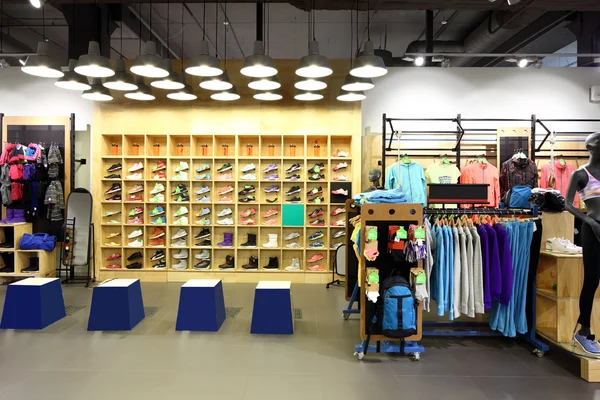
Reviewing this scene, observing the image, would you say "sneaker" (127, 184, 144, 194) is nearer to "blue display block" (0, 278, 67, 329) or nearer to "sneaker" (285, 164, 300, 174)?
"sneaker" (285, 164, 300, 174)

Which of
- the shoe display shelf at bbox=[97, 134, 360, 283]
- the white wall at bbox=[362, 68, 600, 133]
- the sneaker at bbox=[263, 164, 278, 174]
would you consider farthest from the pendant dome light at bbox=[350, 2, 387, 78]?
the sneaker at bbox=[263, 164, 278, 174]

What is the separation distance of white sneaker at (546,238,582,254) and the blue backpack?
1.44 m

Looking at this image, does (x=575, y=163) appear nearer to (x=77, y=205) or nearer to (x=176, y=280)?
(x=176, y=280)

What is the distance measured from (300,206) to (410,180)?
190 cm

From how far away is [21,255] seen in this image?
6238mm

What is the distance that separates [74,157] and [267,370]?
545 centimetres

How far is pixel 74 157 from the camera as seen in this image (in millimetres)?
6637

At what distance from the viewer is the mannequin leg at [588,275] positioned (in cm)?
312

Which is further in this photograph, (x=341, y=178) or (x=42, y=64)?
(x=341, y=178)

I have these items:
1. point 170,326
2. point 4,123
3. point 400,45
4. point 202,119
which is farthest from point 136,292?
point 400,45

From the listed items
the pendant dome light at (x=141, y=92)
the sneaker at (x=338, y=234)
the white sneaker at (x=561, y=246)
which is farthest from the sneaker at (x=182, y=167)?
the white sneaker at (x=561, y=246)

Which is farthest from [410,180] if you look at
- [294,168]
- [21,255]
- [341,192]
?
[21,255]

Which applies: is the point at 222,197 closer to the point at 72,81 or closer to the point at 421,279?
the point at 72,81

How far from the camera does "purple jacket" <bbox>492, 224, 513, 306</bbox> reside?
138 inches
